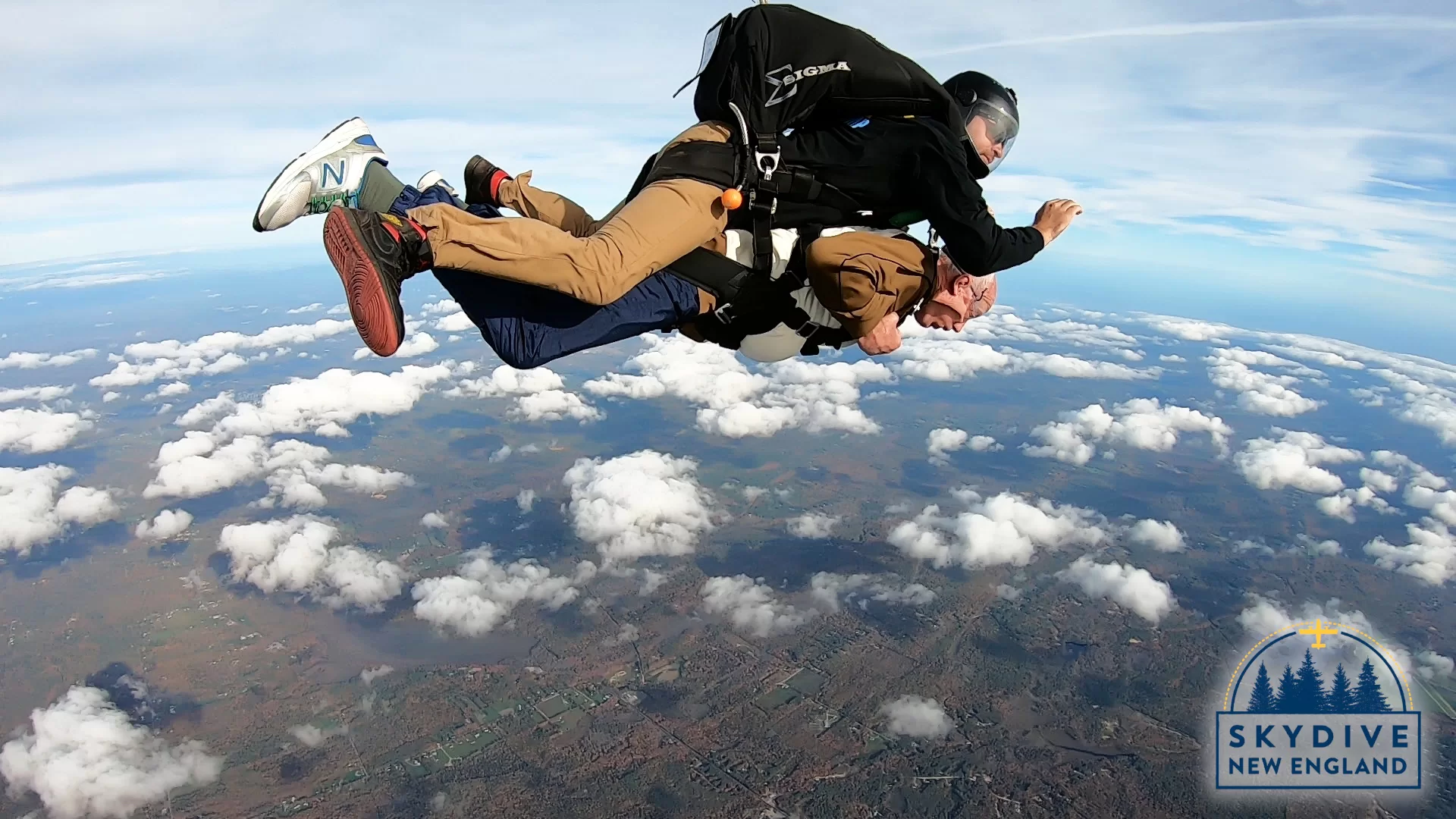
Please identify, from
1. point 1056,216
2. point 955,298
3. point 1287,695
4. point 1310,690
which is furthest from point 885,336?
point 1310,690

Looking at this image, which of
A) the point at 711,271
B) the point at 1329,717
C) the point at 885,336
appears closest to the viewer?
the point at 711,271

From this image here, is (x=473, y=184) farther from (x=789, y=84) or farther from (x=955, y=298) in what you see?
(x=955, y=298)

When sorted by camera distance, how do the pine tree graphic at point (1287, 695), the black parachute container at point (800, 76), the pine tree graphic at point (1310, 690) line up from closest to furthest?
the black parachute container at point (800, 76)
the pine tree graphic at point (1287, 695)
the pine tree graphic at point (1310, 690)

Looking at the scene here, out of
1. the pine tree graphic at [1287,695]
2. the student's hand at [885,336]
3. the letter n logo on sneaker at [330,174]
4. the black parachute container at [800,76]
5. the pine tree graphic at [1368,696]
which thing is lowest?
the pine tree graphic at [1368,696]

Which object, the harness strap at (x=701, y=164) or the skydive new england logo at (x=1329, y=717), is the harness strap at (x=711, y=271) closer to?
the harness strap at (x=701, y=164)

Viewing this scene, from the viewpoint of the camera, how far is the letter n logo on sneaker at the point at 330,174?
122 inches

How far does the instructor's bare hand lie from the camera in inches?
122

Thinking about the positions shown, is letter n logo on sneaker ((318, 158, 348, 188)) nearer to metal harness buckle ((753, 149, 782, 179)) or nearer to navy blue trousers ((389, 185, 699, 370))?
navy blue trousers ((389, 185, 699, 370))

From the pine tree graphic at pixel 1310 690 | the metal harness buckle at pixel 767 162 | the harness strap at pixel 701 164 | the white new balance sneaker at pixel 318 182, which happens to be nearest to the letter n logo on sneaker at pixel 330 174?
the white new balance sneaker at pixel 318 182

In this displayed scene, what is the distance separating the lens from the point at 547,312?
2.99m

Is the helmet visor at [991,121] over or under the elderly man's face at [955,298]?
over

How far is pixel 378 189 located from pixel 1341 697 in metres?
86.3

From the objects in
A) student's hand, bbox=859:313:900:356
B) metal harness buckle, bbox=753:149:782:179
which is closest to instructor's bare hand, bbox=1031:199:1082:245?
student's hand, bbox=859:313:900:356

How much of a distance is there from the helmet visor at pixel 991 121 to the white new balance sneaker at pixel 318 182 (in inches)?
113
